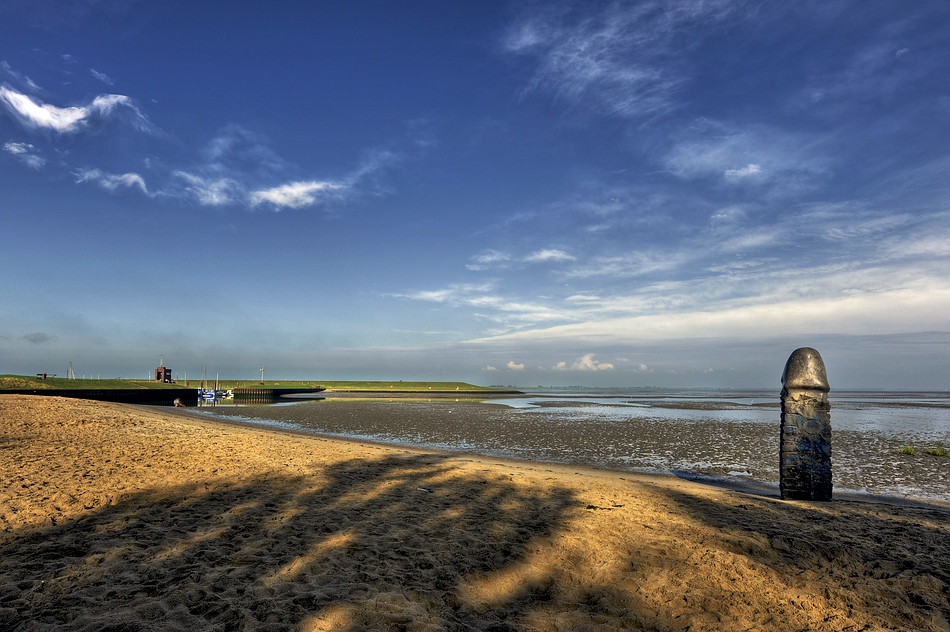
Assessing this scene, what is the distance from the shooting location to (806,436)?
31.8 feet

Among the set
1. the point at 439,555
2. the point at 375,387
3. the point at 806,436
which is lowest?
the point at 375,387

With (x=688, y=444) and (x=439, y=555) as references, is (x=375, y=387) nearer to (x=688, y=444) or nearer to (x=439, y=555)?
(x=688, y=444)

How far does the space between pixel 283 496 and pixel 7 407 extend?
924 inches

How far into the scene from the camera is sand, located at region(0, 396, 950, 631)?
14.5 feet

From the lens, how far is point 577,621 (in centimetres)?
437

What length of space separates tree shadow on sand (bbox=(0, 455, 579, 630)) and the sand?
0.09 feet

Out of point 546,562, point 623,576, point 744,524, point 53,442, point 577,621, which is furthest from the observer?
point 53,442

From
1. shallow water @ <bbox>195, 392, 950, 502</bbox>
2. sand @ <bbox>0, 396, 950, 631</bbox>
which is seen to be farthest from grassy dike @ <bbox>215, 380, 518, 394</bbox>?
sand @ <bbox>0, 396, 950, 631</bbox>

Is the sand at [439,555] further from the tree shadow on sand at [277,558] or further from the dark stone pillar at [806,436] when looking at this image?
the dark stone pillar at [806,436]

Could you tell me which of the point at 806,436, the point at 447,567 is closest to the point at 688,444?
the point at 806,436

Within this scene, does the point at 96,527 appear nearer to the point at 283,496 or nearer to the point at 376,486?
the point at 283,496

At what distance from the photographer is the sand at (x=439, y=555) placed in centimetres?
441

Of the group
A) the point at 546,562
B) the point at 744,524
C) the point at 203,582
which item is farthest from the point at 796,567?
the point at 203,582

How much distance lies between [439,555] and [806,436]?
790 centimetres
